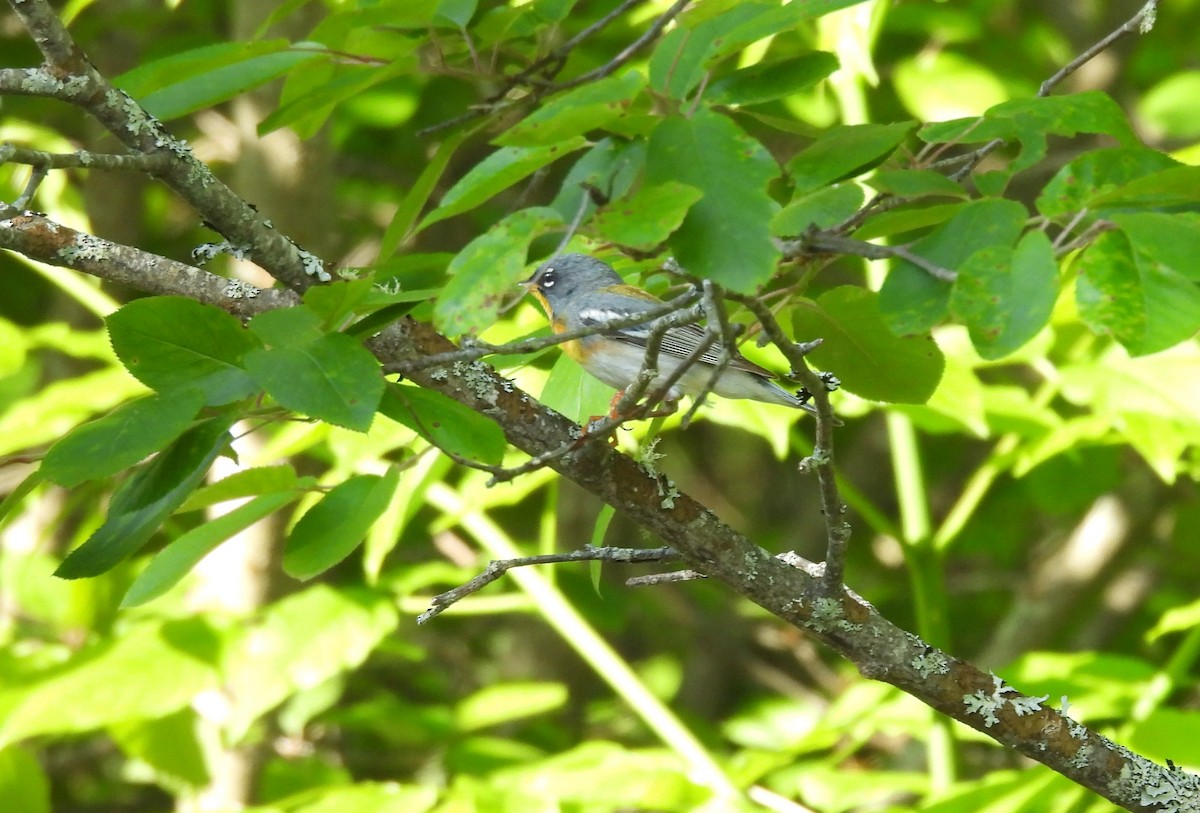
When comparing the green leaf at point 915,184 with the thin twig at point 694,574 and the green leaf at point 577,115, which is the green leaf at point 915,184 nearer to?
Result: the green leaf at point 577,115

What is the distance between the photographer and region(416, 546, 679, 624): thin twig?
1.47 meters

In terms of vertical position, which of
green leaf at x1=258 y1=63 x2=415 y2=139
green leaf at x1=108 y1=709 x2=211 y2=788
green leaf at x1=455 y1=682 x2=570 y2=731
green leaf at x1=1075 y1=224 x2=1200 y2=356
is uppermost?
green leaf at x1=258 y1=63 x2=415 y2=139

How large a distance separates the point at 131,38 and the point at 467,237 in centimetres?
160

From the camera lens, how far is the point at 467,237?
194 inches

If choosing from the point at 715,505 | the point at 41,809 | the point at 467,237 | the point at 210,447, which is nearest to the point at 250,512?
the point at 210,447

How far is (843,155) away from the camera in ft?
4.17

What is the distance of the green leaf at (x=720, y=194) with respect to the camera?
104 centimetres

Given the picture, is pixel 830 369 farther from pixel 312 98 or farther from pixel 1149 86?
pixel 1149 86

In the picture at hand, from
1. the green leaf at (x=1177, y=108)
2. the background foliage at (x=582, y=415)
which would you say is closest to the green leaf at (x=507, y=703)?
the background foliage at (x=582, y=415)

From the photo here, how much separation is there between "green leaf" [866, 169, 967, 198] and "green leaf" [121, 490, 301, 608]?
824 millimetres

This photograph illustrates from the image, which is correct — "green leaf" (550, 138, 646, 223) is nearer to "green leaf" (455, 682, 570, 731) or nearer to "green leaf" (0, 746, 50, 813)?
"green leaf" (455, 682, 570, 731)

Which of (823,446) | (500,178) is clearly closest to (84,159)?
(500,178)

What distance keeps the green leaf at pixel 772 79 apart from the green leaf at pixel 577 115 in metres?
0.20

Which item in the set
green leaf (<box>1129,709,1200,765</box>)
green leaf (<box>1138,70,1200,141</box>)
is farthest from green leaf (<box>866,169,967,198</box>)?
green leaf (<box>1138,70,1200,141</box>)
